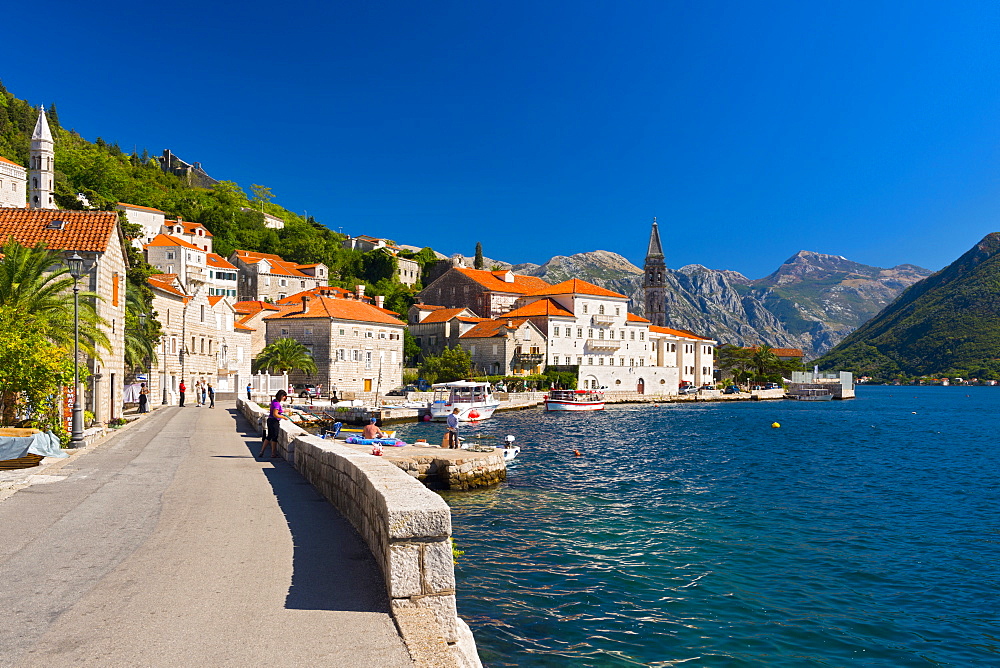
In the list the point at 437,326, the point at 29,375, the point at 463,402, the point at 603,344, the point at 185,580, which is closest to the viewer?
the point at 185,580

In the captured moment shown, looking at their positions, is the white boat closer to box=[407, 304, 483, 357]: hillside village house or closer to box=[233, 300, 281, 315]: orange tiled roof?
box=[233, 300, 281, 315]: orange tiled roof

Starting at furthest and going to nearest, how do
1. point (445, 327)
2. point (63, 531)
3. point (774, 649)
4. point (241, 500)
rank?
1. point (445, 327)
2. point (241, 500)
3. point (774, 649)
4. point (63, 531)

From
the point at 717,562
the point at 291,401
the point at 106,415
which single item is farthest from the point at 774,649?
the point at 291,401

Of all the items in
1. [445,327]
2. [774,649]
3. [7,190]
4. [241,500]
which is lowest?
[774,649]

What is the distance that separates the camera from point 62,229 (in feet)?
84.1

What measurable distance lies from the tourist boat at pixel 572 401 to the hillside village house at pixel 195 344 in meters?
29.9

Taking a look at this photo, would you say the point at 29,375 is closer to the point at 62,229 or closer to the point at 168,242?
the point at 62,229

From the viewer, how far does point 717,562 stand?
14.4 meters

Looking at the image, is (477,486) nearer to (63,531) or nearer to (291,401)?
(63,531)

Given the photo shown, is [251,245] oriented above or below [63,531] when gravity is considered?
above

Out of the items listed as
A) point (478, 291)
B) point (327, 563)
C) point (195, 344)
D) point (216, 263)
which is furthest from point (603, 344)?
point (327, 563)

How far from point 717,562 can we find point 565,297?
258 ft

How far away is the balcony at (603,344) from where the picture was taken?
92.8 meters

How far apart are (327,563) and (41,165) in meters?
77.0
